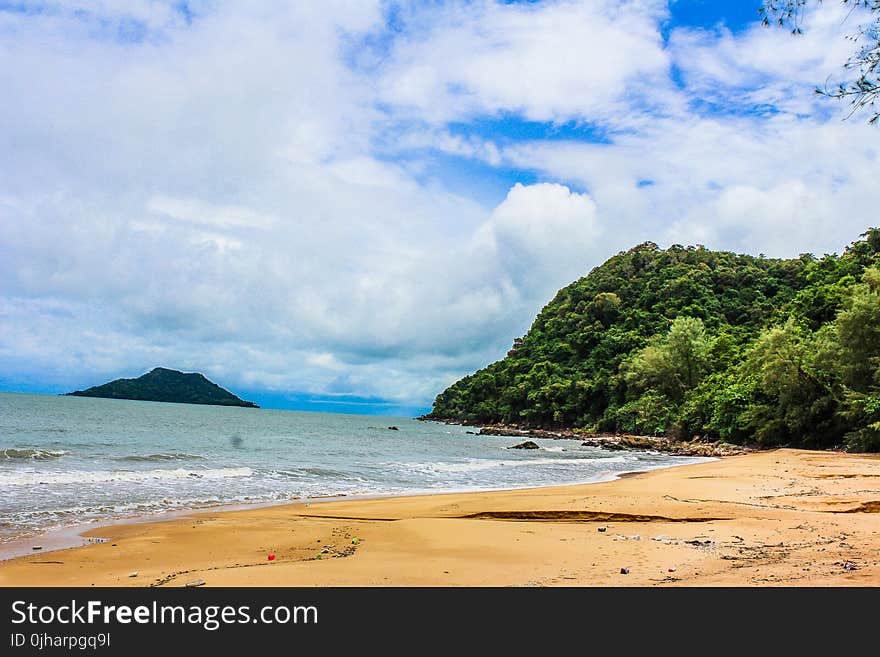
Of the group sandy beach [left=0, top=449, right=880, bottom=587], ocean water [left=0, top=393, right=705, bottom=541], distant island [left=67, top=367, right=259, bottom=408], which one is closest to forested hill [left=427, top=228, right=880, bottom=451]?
ocean water [left=0, top=393, right=705, bottom=541]

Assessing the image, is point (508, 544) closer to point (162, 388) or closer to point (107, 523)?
point (107, 523)

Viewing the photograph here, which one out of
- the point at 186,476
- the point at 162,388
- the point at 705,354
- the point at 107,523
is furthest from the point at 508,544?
the point at 162,388

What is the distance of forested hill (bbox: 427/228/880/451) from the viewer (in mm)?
33531

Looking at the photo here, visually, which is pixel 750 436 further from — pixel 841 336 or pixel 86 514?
pixel 86 514

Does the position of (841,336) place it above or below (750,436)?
above

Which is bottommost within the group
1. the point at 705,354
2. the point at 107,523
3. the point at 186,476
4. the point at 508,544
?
the point at 186,476

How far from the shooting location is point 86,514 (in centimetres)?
1234

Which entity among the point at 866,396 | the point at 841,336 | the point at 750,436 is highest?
the point at 841,336

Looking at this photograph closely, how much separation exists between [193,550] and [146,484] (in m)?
9.83

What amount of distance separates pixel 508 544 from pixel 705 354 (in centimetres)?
5967

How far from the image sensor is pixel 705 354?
6181cm

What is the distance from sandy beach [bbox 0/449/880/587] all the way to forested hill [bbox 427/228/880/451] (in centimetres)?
2233

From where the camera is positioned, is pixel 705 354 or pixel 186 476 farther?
pixel 705 354
